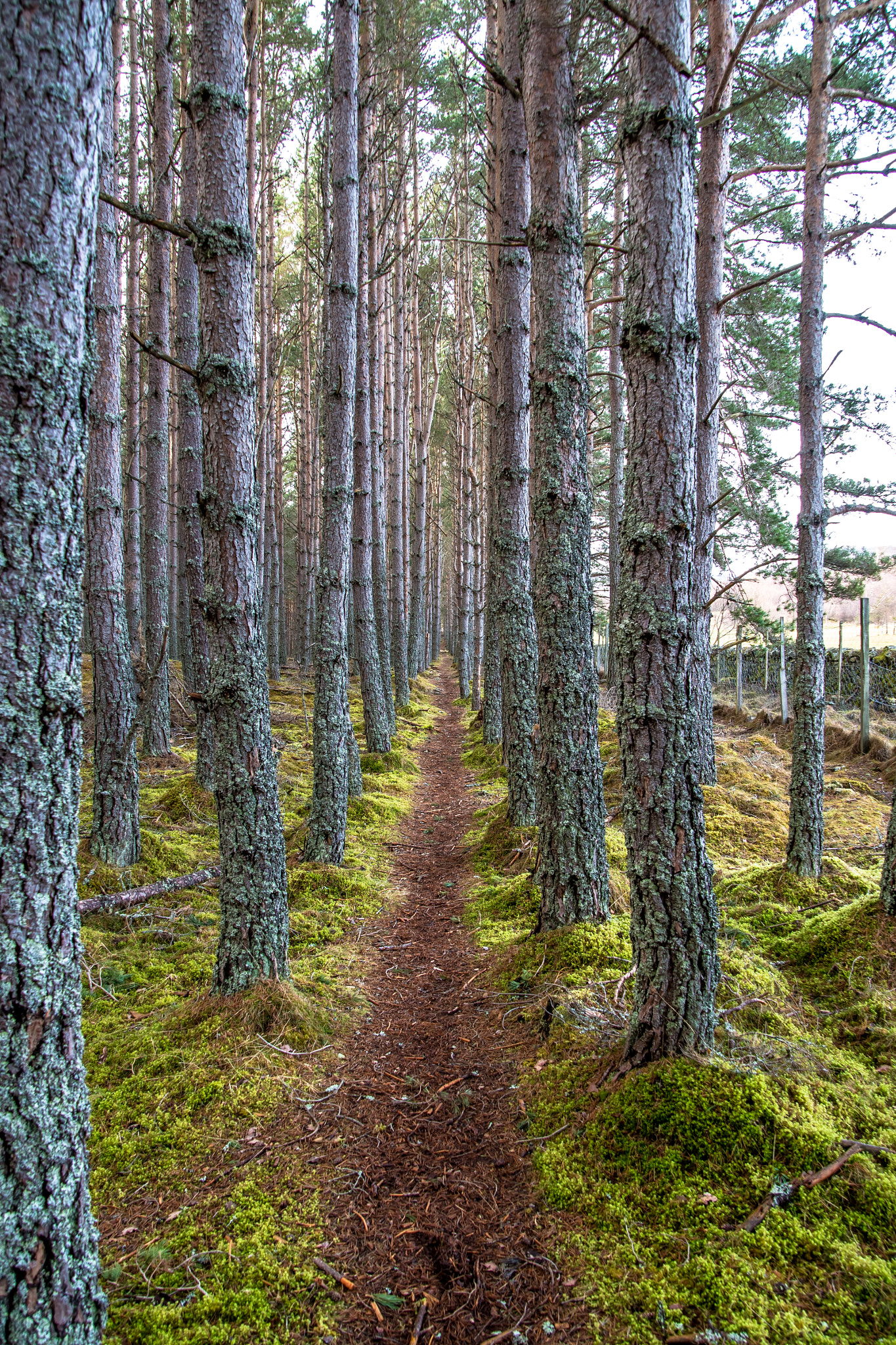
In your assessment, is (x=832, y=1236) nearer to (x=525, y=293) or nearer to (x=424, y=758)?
(x=525, y=293)

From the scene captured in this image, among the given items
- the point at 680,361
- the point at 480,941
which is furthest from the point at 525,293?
the point at 480,941

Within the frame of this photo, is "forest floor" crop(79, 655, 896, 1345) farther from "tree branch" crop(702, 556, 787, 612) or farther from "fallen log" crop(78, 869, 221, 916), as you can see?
"tree branch" crop(702, 556, 787, 612)

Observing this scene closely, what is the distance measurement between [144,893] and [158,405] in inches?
239

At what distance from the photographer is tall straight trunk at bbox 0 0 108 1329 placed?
4.85 feet

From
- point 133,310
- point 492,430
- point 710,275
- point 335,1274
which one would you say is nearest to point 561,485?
point 335,1274

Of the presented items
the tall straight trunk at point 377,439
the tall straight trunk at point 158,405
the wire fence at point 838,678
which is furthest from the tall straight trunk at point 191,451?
the wire fence at point 838,678

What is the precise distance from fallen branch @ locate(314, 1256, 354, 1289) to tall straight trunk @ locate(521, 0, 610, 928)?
2.29 m

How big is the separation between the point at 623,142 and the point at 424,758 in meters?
9.53

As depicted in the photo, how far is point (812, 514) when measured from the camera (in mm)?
5086

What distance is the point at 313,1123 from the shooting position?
2984 millimetres

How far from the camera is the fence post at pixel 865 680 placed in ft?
31.6

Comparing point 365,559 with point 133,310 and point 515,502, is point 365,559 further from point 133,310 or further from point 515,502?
point 133,310

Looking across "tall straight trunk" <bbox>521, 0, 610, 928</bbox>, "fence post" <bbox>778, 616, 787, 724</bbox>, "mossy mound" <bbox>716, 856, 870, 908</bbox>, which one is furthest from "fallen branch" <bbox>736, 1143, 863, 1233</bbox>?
"fence post" <bbox>778, 616, 787, 724</bbox>

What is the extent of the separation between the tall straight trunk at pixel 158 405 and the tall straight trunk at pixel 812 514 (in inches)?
231
